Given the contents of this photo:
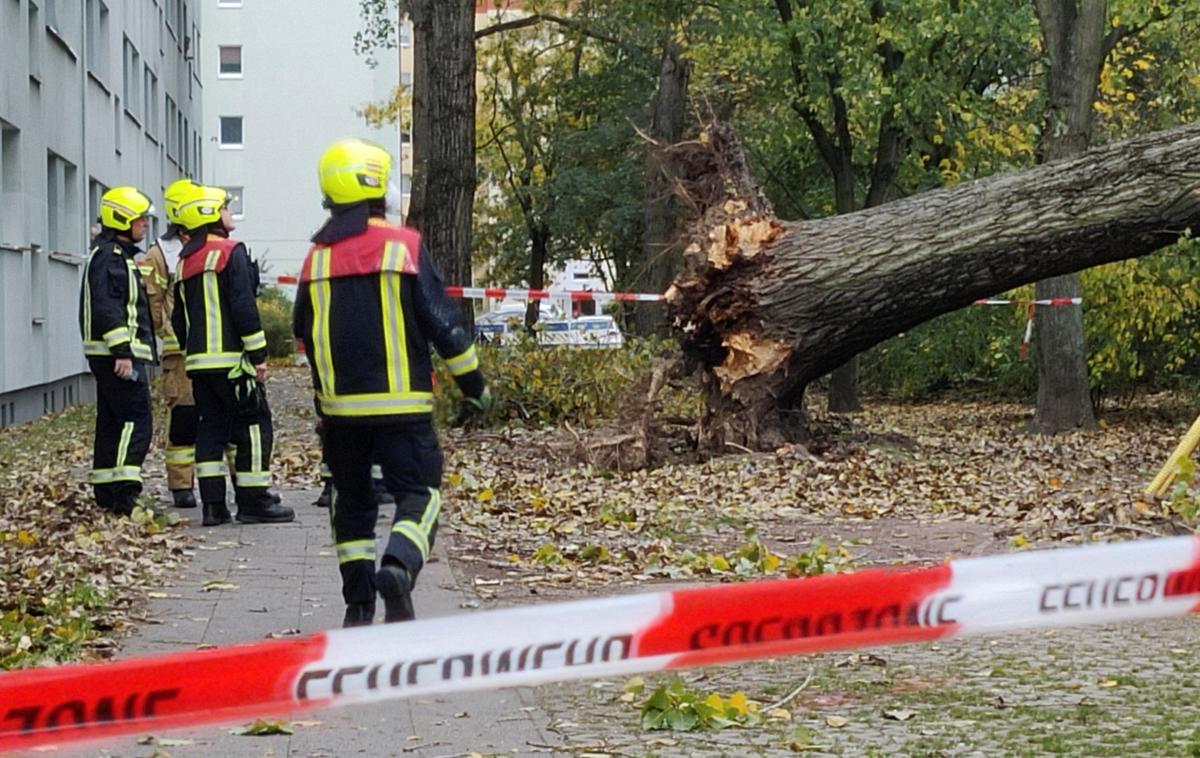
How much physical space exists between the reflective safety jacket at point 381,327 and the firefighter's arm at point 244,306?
3.37 meters

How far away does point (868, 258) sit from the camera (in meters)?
13.6

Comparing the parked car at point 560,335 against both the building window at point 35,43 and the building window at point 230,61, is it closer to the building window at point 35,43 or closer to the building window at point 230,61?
the building window at point 35,43

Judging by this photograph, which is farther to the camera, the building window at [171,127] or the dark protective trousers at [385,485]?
the building window at [171,127]

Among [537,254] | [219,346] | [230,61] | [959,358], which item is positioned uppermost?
[230,61]

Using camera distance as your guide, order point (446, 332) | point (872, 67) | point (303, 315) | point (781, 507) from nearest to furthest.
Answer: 1. point (446, 332)
2. point (303, 315)
3. point (781, 507)
4. point (872, 67)

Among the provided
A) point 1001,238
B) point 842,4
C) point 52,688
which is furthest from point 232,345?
point 842,4

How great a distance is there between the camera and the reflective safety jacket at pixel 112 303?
10031 millimetres

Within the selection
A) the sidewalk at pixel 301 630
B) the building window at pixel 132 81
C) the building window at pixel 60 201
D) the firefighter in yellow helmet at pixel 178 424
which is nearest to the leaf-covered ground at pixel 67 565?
the sidewalk at pixel 301 630

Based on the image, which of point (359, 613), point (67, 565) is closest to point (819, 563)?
point (359, 613)

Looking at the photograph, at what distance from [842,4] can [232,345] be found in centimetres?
1310

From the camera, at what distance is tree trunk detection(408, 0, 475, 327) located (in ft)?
57.6

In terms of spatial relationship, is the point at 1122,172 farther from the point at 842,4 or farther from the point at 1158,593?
the point at 1158,593

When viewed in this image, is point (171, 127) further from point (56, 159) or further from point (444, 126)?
point (444, 126)

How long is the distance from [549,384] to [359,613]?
9.95 metres
